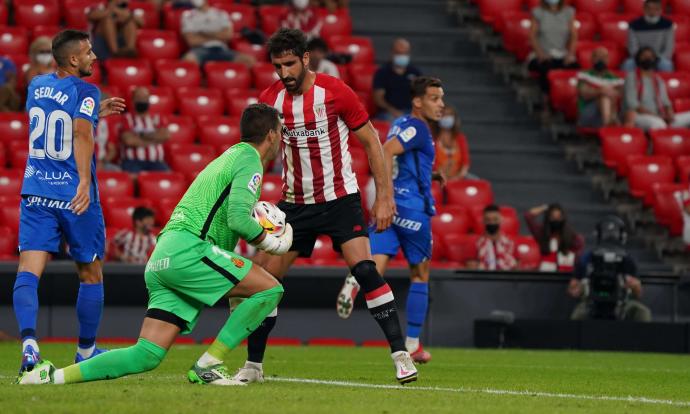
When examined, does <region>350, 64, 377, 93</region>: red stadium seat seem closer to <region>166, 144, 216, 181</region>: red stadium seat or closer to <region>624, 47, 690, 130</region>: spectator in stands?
<region>166, 144, 216, 181</region>: red stadium seat

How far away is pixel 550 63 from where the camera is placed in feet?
63.5

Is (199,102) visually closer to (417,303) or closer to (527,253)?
(527,253)

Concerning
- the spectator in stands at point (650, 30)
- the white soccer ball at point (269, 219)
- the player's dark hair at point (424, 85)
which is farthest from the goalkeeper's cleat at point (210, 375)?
the spectator in stands at point (650, 30)

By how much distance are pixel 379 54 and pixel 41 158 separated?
1176cm

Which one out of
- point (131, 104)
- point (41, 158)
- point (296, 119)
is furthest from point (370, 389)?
point (131, 104)

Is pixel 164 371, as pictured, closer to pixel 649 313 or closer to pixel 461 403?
pixel 461 403

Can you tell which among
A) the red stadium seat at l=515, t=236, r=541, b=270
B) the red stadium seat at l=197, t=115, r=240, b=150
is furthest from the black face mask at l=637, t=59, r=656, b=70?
the red stadium seat at l=197, t=115, r=240, b=150

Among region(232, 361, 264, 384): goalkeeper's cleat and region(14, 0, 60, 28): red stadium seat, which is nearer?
region(232, 361, 264, 384): goalkeeper's cleat

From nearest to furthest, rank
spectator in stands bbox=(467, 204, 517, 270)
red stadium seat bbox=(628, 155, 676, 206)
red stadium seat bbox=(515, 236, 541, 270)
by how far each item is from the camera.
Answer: spectator in stands bbox=(467, 204, 517, 270) → red stadium seat bbox=(515, 236, 541, 270) → red stadium seat bbox=(628, 155, 676, 206)

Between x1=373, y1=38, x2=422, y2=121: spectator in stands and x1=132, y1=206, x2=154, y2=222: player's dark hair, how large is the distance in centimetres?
409

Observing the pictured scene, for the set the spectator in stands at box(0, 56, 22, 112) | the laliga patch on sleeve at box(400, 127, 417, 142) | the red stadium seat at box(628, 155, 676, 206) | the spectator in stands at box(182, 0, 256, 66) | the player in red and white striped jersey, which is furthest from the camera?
the spectator in stands at box(182, 0, 256, 66)

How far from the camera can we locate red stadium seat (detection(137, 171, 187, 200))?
1587cm

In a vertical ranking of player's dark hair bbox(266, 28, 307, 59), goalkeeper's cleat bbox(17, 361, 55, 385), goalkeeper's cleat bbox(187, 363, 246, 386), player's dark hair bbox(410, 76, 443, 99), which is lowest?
goalkeeper's cleat bbox(187, 363, 246, 386)

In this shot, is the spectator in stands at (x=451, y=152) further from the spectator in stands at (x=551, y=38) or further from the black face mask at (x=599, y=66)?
the spectator in stands at (x=551, y=38)
